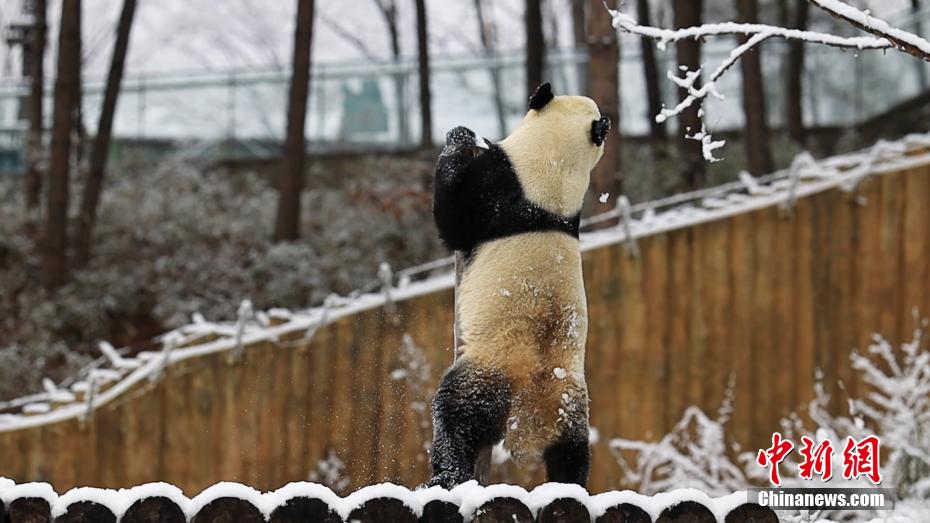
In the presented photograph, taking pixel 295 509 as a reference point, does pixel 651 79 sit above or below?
above

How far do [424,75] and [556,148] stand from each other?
11666 millimetres

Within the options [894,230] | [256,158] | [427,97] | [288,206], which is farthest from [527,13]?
[894,230]

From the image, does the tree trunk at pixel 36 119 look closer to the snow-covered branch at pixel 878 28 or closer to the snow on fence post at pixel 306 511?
the snow on fence post at pixel 306 511

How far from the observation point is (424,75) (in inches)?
575

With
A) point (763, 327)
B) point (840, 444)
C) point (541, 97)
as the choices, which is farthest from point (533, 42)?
point (541, 97)

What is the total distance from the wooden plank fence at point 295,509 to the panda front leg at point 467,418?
0.32m

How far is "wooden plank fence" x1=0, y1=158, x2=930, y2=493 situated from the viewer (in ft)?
23.9

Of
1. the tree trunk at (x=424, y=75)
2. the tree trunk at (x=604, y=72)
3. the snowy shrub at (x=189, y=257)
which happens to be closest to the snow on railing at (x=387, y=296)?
the tree trunk at (x=604, y=72)

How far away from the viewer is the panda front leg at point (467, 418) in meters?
2.95

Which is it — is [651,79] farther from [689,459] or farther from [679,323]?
[689,459]

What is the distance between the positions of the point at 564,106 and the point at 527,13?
9.87 m

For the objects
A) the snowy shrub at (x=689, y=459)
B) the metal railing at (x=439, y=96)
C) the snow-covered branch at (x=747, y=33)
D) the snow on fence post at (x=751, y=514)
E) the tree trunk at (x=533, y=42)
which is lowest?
the snow on fence post at (x=751, y=514)

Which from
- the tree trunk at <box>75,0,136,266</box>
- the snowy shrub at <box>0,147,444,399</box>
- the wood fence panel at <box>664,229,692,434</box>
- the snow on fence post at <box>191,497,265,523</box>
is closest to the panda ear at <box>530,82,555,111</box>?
the snow on fence post at <box>191,497,265,523</box>

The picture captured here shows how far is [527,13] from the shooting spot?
12.8 meters
